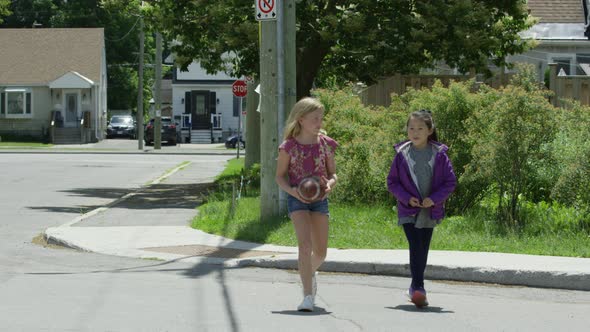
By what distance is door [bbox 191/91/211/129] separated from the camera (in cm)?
7188

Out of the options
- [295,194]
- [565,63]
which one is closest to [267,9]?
[295,194]

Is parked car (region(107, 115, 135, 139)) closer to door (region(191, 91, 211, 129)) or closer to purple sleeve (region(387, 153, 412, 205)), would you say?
door (region(191, 91, 211, 129))

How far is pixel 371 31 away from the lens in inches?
900

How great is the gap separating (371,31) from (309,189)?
14612mm

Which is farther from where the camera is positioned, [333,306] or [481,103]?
[481,103]

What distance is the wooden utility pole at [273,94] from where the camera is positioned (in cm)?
1502

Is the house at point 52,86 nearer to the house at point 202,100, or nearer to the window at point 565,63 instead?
the house at point 202,100

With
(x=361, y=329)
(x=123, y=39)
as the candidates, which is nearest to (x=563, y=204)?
(x=361, y=329)

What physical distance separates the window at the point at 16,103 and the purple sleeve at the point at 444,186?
200 ft

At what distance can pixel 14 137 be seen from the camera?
67312 mm

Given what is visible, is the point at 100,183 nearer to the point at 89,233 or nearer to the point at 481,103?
the point at 89,233

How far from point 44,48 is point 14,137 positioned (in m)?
6.38

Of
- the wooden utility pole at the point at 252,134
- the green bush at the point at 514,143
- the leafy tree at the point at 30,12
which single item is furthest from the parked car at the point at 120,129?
the green bush at the point at 514,143

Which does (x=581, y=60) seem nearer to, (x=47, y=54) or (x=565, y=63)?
(x=565, y=63)
